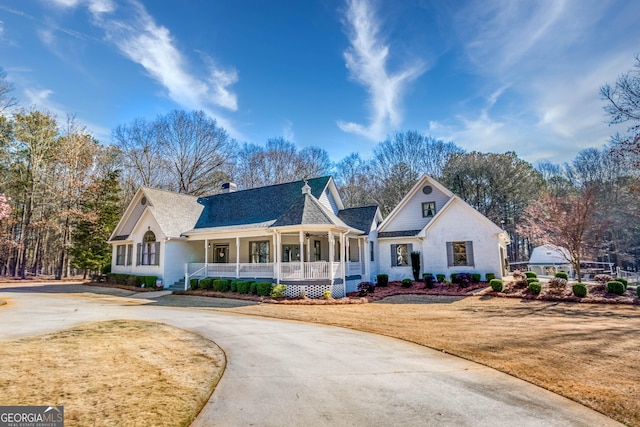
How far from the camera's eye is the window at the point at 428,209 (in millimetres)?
22812

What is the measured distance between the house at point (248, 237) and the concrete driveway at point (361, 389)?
9.77 metres

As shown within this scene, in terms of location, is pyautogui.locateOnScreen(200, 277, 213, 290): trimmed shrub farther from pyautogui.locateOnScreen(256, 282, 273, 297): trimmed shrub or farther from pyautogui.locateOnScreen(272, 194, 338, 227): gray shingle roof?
pyautogui.locateOnScreen(272, 194, 338, 227): gray shingle roof

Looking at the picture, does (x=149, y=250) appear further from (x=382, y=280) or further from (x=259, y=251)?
(x=382, y=280)

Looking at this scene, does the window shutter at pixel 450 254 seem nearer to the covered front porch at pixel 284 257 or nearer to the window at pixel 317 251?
the covered front porch at pixel 284 257

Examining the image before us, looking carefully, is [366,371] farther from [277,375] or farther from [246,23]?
[246,23]

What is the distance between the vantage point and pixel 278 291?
1662 cm

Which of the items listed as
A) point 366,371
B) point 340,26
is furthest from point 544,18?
point 366,371

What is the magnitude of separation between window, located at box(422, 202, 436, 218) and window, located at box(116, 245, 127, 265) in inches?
897

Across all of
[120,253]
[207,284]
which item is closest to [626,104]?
[207,284]

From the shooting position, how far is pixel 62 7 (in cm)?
1212

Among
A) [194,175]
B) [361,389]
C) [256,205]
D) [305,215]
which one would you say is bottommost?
[361,389]

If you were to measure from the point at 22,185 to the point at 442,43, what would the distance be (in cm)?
3720

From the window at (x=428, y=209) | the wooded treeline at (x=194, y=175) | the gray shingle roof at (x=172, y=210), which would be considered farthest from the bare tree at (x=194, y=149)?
the window at (x=428, y=209)

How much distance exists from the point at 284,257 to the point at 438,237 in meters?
10.2
